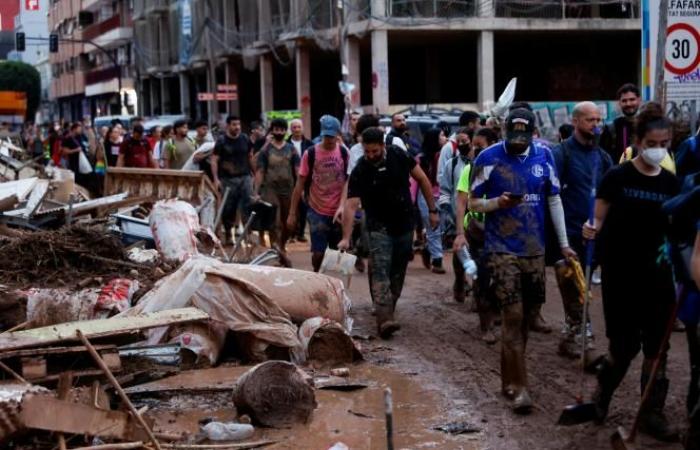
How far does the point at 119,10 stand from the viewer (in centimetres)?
7231

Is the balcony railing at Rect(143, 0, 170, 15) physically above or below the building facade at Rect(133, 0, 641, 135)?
above

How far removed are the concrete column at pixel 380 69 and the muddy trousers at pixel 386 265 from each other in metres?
23.4

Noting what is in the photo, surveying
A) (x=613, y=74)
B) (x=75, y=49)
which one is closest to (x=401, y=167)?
(x=613, y=74)

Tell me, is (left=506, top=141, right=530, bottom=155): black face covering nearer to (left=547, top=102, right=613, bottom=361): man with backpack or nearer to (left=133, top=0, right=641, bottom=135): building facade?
(left=547, top=102, right=613, bottom=361): man with backpack

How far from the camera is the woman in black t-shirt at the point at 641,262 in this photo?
6.16 meters

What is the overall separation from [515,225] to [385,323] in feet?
8.12

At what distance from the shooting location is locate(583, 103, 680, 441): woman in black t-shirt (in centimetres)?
616

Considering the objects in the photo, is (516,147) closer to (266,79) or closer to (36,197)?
(36,197)

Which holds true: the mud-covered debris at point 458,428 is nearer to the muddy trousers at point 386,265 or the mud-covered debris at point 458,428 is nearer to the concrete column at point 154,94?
the muddy trousers at point 386,265

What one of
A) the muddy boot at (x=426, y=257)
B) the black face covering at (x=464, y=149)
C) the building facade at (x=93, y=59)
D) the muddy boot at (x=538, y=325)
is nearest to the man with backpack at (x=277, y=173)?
the muddy boot at (x=426, y=257)

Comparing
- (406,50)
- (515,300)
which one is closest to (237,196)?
(515,300)

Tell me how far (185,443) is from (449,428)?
156cm

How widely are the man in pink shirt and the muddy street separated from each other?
0.76 meters

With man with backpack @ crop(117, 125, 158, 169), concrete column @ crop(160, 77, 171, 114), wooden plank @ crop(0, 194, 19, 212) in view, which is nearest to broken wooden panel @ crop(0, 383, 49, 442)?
wooden plank @ crop(0, 194, 19, 212)
